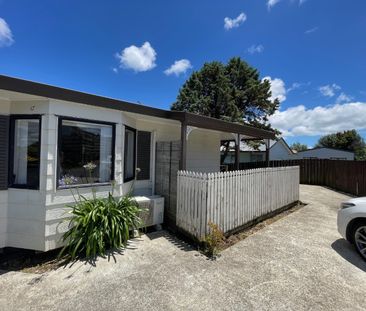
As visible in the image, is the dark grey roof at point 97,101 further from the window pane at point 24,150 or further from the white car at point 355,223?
the white car at point 355,223

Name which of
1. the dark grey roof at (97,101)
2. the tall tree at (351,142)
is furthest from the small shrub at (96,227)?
the tall tree at (351,142)

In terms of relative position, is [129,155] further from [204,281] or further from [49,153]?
[204,281]

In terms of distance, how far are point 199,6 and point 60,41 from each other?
5.83 metres

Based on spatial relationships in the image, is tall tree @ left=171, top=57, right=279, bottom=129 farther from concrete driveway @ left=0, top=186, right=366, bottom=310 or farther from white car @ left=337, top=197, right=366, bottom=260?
concrete driveway @ left=0, top=186, right=366, bottom=310

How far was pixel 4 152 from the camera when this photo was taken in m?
3.93

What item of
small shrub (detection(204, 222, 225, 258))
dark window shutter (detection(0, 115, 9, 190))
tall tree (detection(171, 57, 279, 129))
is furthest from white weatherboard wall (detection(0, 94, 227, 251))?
tall tree (detection(171, 57, 279, 129))

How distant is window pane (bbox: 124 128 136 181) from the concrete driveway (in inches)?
70.5

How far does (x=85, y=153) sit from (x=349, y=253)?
18.6 feet

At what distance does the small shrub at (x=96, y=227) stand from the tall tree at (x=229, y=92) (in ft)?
55.5

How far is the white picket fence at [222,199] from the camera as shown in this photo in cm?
443

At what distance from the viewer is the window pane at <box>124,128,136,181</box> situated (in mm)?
5603

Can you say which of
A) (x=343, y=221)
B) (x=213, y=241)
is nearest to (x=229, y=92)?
(x=343, y=221)

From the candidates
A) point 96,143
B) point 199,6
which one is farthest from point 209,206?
point 199,6

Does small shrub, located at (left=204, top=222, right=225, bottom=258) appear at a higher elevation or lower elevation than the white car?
lower
